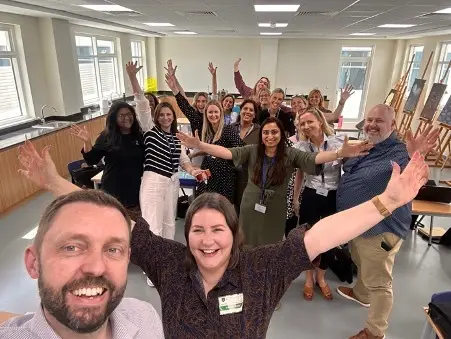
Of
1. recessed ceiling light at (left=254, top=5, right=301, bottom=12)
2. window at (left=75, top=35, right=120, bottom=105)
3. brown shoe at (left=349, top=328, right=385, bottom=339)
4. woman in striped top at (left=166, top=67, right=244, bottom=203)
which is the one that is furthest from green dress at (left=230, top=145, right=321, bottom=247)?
window at (left=75, top=35, right=120, bottom=105)

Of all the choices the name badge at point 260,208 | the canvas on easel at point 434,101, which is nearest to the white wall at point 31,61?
the name badge at point 260,208

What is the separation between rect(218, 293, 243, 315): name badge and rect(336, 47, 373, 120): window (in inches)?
464

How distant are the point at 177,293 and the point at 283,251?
47cm

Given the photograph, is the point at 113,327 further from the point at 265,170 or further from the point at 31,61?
the point at 31,61

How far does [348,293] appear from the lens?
9.61 ft

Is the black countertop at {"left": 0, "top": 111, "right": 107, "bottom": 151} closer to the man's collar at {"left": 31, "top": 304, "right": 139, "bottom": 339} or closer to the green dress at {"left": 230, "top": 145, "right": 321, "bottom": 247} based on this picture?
the green dress at {"left": 230, "top": 145, "right": 321, "bottom": 247}

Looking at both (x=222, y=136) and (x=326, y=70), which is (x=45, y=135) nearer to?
(x=222, y=136)

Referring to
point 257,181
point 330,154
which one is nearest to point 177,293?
point 257,181

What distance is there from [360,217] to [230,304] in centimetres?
63

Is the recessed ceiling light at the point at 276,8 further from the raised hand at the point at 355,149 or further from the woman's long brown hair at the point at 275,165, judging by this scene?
the raised hand at the point at 355,149

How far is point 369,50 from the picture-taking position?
1130 centimetres

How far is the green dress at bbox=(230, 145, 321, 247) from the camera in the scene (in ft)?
7.85

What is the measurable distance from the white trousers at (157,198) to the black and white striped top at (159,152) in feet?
0.20

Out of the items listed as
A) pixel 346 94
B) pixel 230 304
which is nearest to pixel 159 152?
pixel 230 304
